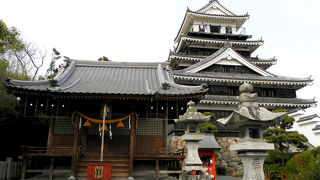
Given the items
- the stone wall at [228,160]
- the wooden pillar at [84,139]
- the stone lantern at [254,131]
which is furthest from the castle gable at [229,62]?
the stone lantern at [254,131]

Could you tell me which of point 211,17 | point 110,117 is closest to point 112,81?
point 110,117

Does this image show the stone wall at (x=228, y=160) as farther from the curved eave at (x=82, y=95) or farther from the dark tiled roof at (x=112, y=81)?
the curved eave at (x=82, y=95)

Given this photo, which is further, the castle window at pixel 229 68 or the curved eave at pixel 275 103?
the castle window at pixel 229 68

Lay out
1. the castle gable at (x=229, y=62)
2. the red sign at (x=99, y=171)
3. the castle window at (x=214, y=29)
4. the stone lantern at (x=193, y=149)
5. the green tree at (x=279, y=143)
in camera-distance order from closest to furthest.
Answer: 1. the stone lantern at (x=193, y=149)
2. the red sign at (x=99, y=171)
3. the green tree at (x=279, y=143)
4. the castle gable at (x=229, y=62)
5. the castle window at (x=214, y=29)

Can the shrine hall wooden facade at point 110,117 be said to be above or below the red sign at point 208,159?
above

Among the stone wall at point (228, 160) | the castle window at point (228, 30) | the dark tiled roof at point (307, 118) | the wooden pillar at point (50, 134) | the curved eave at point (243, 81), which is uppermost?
the castle window at point (228, 30)

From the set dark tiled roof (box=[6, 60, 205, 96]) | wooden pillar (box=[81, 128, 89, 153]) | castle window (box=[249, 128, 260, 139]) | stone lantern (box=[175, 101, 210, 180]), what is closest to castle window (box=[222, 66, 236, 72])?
dark tiled roof (box=[6, 60, 205, 96])

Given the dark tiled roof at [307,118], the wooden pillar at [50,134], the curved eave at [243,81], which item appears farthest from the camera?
the curved eave at [243,81]

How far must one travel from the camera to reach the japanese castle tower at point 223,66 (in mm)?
24125

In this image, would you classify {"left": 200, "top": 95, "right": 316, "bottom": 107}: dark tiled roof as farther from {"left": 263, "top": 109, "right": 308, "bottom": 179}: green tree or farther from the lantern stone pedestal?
the lantern stone pedestal

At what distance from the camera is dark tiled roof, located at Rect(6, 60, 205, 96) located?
11.8 metres

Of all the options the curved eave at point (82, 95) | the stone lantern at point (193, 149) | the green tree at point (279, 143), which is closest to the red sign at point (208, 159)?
the green tree at point (279, 143)

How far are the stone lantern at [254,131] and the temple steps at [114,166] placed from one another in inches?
268

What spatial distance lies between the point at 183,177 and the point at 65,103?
294 inches
